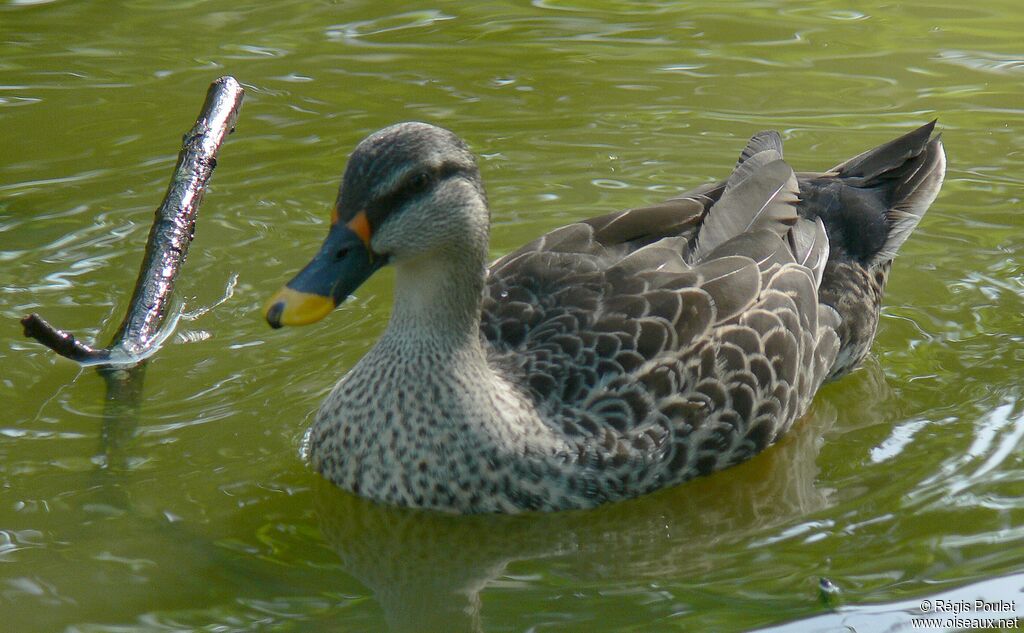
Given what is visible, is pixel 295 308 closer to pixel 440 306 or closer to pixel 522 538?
pixel 440 306

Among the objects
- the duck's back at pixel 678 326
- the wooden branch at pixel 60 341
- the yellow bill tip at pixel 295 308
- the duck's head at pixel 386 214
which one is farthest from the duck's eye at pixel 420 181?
the wooden branch at pixel 60 341

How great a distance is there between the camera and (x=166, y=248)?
7059 mm

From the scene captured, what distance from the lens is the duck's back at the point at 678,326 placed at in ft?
20.1

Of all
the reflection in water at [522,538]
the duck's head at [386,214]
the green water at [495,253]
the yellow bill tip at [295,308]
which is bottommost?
the reflection in water at [522,538]

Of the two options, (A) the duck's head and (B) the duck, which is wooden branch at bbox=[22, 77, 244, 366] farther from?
(A) the duck's head

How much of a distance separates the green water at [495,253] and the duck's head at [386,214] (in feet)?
3.26

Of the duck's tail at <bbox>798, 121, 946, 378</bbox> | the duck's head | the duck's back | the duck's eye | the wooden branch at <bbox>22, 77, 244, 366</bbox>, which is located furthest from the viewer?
the duck's tail at <bbox>798, 121, 946, 378</bbox>

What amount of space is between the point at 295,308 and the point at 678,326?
5.70 ft

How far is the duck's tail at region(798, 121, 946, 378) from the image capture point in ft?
24.1

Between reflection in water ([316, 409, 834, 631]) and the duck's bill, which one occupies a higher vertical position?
the duck's bill

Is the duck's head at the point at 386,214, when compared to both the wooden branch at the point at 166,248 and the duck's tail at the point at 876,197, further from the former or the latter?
the duck's tail at the point at 876,197

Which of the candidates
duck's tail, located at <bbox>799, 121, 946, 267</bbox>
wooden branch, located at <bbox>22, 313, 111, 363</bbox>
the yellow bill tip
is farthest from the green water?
the yellow bill tip

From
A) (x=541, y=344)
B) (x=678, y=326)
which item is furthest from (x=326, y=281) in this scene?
(x=678, y=326)

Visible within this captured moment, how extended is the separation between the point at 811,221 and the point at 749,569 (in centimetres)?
253
